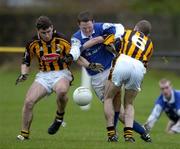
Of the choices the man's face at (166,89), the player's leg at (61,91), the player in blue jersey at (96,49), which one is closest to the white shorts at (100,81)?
the player in blue jersey at (96,49)

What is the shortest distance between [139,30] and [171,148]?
2029 millimetres

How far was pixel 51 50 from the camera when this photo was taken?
13.7 m

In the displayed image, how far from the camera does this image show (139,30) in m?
13.5

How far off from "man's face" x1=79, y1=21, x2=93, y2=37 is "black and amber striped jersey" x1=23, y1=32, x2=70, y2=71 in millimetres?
378

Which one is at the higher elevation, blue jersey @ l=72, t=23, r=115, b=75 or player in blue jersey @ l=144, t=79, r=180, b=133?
blue jersey @ l=72, t=23, r=115, b=75

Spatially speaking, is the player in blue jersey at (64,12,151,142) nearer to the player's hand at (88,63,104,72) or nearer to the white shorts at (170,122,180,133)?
the player's hand at (88,63,104,72)

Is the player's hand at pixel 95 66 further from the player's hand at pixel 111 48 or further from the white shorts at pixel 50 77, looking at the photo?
the white shorts at pixel 50 77

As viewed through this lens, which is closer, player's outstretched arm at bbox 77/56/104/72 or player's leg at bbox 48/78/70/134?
player's outstretched arm at bbox 77/56/104/72

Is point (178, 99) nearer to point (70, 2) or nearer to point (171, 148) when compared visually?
point (171, 148)

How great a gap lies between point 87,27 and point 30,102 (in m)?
1.47

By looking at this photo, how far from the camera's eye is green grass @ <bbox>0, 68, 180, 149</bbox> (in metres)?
12.8

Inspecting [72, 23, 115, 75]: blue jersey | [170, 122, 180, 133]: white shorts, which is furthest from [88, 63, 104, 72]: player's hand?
[170, 122, 180, 133]: white shorts

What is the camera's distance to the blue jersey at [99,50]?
13688mm

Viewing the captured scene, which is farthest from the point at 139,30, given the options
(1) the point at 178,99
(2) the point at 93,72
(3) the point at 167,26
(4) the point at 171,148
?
(3) the point at 167,26
